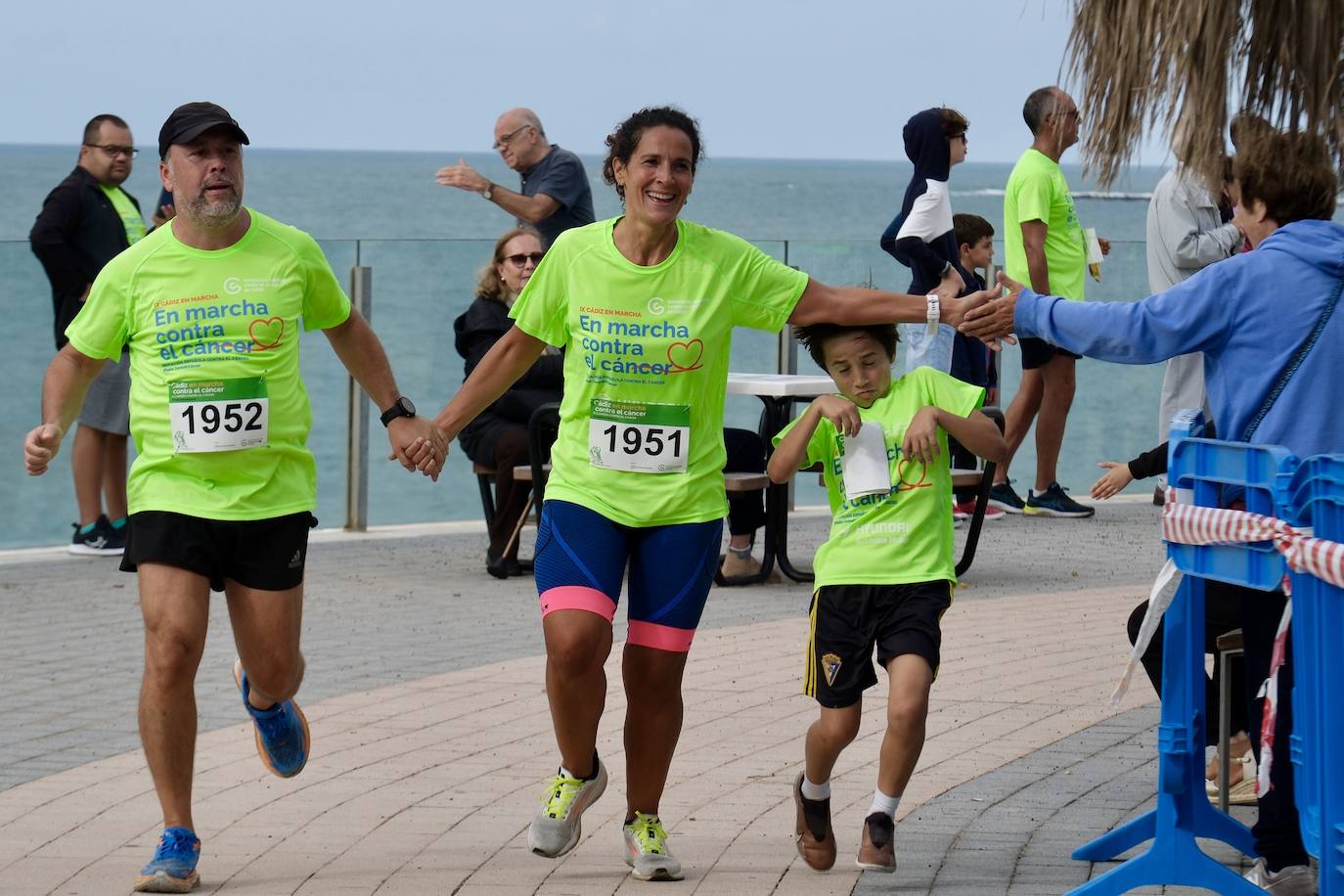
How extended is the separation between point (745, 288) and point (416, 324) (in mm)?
8000

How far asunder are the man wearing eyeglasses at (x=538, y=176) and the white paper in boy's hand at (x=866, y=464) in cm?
613

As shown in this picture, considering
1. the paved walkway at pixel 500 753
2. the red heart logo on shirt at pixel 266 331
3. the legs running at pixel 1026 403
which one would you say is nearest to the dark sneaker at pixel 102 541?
the paved walkway at pixel 500 753

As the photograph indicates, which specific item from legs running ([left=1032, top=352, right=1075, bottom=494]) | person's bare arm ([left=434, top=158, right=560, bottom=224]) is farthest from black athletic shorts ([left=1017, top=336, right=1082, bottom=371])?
person's bare arm ([left=434, top=158, right=560, bottom=224])

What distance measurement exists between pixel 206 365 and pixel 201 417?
15 cm

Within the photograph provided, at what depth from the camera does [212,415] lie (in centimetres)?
552

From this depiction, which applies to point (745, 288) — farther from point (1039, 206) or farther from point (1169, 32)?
point (1039, 206)

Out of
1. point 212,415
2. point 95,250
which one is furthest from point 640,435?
point 95,250

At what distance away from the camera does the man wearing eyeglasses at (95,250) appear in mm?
11258

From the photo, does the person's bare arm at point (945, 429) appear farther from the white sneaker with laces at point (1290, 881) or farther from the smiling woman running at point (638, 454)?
the white sneaker with laces at point (1290, 881)

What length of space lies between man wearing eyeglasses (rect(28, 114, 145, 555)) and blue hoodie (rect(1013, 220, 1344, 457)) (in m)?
7.51

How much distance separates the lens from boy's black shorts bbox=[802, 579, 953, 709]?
18.0ft

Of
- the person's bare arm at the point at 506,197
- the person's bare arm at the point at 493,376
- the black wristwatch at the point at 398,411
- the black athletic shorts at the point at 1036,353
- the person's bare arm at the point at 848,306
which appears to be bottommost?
the black athletic shorts at the point at 1036,353

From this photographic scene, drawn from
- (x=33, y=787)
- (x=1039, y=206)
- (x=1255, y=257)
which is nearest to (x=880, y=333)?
(x=1255, y=257)

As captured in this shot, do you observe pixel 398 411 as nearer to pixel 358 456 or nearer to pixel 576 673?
pixel 576 673
